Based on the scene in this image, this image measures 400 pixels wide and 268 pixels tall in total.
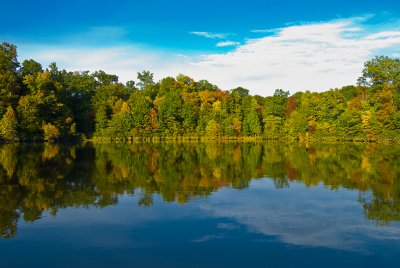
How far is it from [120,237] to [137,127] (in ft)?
199

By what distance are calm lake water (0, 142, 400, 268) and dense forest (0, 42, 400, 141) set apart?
42.0 metres

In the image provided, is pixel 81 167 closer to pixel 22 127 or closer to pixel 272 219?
pixel 272 219

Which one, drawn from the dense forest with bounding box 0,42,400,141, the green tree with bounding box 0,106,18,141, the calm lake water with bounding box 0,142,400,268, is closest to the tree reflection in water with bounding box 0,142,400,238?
the calm lake water with bounding box 0,142,400,268

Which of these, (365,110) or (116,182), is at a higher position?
(365,110)

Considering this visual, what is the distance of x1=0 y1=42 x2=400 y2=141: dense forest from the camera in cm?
5844

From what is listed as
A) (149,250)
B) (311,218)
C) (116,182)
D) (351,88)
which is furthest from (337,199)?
(351,88)

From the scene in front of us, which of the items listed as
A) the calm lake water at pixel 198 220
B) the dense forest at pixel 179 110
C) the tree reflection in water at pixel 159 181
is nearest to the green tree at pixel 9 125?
the dense forest at pixel 179 110

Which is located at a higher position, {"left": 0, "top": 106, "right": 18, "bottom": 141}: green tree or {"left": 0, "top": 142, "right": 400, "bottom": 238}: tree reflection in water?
{"left": 0, "top": 106, "right": 18, "bottom": 141}: green tree

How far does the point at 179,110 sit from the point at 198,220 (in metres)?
60.7

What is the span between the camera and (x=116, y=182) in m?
18.0

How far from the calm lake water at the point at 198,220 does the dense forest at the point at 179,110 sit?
42.0 meters

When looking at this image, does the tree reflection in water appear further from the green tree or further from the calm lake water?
the green tree

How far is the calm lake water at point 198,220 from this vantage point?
8297 mm

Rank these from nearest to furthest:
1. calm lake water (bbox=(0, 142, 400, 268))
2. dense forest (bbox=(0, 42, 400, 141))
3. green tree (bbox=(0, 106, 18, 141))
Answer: calm lake water (bbox=(0, 142, 400, 268))
green tree (bbox=(0, 106, 18, 141))
dense forest (bbox=(0, 42, 400, 141))
